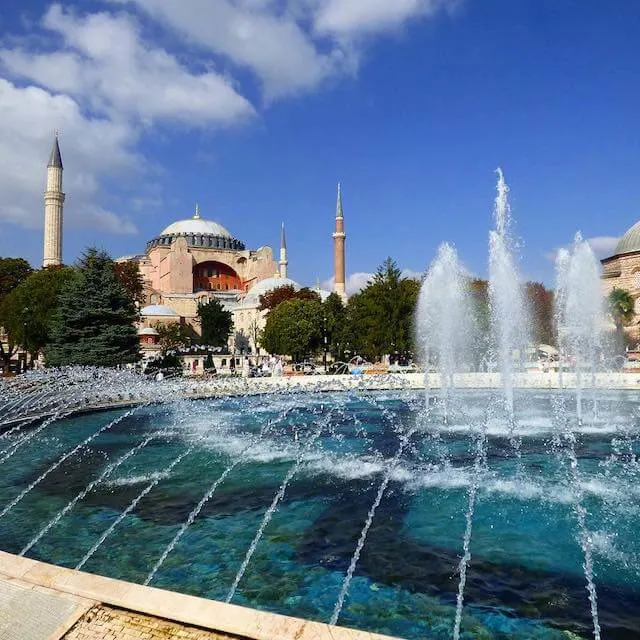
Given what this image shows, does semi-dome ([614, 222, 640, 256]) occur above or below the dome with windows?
below

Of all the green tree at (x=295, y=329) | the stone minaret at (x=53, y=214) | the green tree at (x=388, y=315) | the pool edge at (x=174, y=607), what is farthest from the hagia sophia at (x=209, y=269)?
the pool edge at (x=174, y=607)

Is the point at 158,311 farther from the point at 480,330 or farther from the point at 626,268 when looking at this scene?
the point at 626,268

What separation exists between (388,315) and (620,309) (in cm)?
2037

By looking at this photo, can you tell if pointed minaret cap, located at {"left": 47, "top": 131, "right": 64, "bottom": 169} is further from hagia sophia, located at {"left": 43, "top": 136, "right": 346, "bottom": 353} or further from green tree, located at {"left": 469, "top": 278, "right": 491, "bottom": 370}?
green tree, located at {"left": 469, "top": 278, "right": 491, "bottom": 370}

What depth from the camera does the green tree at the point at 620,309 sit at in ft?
131

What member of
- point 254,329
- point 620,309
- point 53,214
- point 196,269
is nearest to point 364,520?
point 620,309

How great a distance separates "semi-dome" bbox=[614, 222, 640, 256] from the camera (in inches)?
1857

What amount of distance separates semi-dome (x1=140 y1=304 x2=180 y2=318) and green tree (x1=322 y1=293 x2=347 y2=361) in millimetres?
21155

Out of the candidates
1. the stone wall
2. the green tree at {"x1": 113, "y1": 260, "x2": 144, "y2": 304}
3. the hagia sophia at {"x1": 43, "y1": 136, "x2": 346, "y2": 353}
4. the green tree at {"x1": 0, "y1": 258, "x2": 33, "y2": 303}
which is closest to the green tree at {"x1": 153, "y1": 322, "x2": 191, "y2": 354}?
the hagia sophia at {"x1": 43, "y1": 136, "x2": 346, "y2": 353}

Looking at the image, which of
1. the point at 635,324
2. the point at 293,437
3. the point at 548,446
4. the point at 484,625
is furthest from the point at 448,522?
the point at 635,324

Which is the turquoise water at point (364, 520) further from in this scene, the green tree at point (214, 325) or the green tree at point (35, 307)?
the green tree at point (214, 325)

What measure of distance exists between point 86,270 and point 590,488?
19397mm

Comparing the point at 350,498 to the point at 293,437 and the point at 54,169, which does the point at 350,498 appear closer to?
the point at 293,437

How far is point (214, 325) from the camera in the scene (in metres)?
48.4
